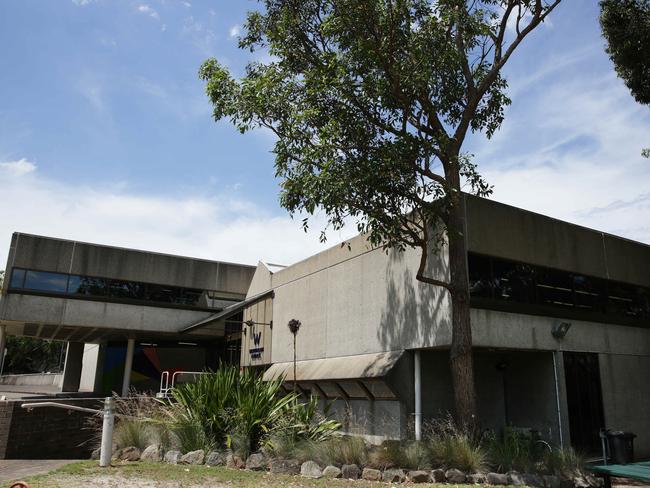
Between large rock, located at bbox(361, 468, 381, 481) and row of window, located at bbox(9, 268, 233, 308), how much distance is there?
70.0 ft

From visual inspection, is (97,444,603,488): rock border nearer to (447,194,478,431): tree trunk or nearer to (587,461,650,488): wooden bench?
(587,461,650,488): wooden bench

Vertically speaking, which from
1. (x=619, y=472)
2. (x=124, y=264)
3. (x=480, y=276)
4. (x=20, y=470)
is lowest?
(x=20, y=470)

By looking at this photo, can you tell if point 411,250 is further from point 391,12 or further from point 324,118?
point 391,12

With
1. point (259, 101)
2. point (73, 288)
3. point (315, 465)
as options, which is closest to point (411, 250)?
point (259, 101)

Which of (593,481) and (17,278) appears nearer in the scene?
(593,481)

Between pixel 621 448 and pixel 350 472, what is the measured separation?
284 inches

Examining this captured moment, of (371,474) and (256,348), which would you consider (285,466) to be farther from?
(256,348)

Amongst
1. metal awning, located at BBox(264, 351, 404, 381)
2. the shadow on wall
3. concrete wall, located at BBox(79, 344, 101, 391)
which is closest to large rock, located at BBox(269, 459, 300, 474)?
metal awning, located at BBox(264, 351, 404, 381)

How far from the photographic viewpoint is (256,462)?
10.5 meters

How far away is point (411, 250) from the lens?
14.7 meters

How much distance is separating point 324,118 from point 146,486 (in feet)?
27.4

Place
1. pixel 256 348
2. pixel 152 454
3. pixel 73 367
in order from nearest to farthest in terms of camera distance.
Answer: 1. pixel 152 454
2. pixel 256 348
3. pixel 73 367

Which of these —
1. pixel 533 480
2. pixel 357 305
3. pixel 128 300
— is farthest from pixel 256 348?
pixel 533 480

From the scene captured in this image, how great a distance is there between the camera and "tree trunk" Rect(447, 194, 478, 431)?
11.7 metres
